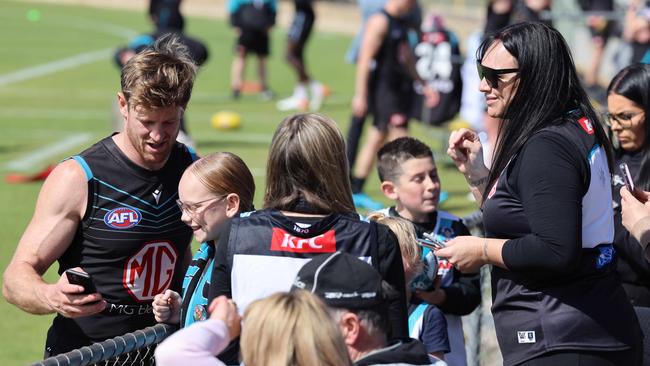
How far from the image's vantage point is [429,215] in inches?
216

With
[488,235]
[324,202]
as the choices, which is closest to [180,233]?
[324,202]

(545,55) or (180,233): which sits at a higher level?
(545,55)

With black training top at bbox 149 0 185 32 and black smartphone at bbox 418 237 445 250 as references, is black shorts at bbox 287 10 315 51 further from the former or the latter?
black smartphone at bbox 418 237 445 250

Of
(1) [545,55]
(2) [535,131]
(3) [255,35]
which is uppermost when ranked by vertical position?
(3) [255,35]

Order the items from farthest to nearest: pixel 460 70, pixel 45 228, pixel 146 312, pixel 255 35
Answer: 1. pixel 255 35
2. pixel 460 70
3. pixel 146 312
4. pixel 45 228

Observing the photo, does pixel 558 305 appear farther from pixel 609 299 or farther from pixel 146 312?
pixel 146 312

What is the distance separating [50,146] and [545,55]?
11.5 meters

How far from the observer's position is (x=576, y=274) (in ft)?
12.6

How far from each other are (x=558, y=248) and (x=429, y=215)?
1.83 meters

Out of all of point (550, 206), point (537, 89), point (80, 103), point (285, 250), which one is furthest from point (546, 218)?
point (80, 103)

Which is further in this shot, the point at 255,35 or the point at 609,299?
the point at 255,35

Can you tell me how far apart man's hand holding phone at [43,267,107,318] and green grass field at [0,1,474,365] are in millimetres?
3171

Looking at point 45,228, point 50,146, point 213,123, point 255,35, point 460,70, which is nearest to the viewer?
point 45,228

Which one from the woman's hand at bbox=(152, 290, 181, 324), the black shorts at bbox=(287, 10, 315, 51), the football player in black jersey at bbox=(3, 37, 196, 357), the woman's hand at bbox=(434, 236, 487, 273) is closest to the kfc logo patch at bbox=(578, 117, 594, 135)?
the woman's hand at bbox=(434, 236, 487, 273)
